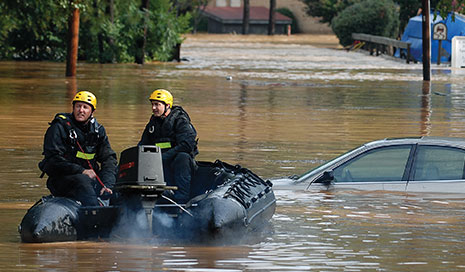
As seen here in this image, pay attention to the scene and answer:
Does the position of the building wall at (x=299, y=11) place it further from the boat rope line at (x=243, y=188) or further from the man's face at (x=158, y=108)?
the boat rope line at (x=243, y=188)

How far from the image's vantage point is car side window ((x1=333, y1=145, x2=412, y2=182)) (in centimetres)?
1343

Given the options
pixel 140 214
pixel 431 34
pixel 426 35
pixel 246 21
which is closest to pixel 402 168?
pixel 140 214

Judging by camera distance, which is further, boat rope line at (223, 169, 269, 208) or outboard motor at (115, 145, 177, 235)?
boat rope line at (223, 169, 269, 208)

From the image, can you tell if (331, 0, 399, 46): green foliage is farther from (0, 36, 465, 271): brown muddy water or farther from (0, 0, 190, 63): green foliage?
(0, 36, 465, 271): brown muddy water

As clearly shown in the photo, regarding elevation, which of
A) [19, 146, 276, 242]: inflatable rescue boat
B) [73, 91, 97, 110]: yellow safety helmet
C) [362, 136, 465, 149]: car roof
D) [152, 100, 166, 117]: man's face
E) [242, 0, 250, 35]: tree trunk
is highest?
[73, 91, 97, 110]: yellow safety helmet

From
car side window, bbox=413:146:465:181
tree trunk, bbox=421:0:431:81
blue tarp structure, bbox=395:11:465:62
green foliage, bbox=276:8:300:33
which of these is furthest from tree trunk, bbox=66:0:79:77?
green foliage, bbox=276:8:300:33

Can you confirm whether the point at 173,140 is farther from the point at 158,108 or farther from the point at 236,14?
the point at 236,14

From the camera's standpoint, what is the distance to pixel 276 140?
2209cm

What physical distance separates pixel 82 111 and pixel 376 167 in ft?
11.9

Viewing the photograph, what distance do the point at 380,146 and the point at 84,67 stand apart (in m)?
38.5

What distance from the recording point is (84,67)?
167ft

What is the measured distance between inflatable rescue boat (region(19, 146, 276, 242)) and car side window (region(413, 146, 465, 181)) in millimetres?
2453

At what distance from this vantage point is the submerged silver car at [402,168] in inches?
522

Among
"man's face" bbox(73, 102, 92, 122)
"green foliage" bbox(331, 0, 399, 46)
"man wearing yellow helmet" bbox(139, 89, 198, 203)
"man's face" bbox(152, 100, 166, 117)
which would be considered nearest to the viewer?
"man's face" bbox(73, 102, 92, 122)
